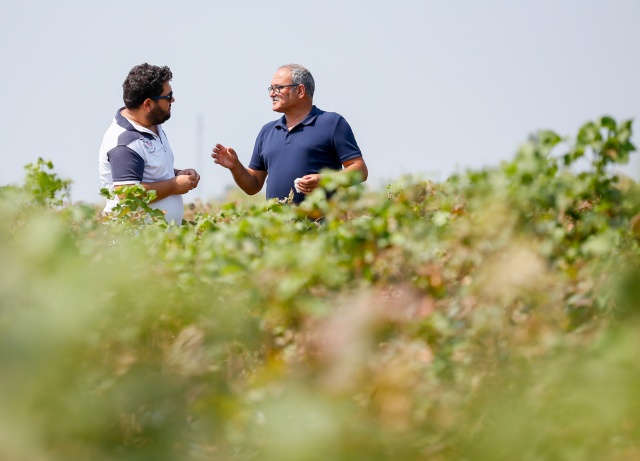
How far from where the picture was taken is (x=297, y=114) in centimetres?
807

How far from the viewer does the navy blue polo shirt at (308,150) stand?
305 inches

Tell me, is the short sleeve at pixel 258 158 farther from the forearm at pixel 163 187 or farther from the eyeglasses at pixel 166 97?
the forearm at pixel 163 187

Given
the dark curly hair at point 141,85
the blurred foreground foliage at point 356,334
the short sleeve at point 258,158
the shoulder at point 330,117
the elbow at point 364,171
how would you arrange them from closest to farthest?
the blurred foreground foliage at point 356,334 < the dark curly hair at point 141,85 < the elbow at point 364,171 < the shoulder at point 330,117 < the short sleeve at point 258,158

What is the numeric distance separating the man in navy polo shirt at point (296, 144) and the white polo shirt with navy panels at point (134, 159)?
0.65m

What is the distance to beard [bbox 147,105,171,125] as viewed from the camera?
7.36 meters

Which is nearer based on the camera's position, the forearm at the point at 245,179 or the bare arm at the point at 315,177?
the bare arm at the point at 315,177

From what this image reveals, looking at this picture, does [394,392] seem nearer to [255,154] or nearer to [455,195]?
[455,195]

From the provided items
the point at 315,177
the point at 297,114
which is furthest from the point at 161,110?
the point at 315,177

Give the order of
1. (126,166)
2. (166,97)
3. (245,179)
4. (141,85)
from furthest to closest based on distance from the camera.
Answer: (245,179) → (166,97) → (141,85) → (126,166)

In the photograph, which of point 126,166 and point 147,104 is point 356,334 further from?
point 147,104

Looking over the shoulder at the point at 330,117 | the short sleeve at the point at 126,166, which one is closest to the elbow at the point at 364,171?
the shoulder at the point at 330,117

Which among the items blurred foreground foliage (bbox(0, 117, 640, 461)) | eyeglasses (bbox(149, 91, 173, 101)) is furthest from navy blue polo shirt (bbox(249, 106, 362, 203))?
blurred foreground foliage (bbox(0, 117, 640, 461))

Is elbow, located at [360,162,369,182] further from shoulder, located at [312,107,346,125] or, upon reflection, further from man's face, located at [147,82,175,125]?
man's face, located at [147,82,175,125]

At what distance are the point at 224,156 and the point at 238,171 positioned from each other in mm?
211
